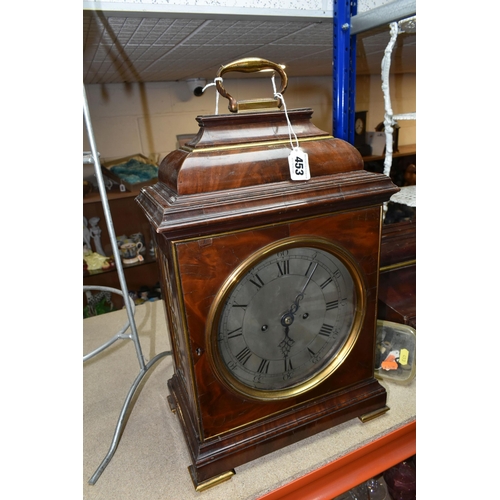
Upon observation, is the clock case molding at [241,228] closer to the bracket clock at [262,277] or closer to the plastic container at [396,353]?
the bracket clock at [262,277]

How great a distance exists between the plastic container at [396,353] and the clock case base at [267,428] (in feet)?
0.36

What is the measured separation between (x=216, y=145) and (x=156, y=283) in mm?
2121

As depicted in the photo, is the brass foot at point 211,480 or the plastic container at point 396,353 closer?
the brass foot at point 211,480

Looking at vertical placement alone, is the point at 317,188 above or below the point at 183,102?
below

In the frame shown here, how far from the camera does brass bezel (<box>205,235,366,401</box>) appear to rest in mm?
717

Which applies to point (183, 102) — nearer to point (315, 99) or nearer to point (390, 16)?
point (315, 99)

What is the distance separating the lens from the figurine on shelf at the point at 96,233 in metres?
2.40

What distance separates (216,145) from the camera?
28.1 inches

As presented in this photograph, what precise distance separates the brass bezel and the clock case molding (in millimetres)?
11

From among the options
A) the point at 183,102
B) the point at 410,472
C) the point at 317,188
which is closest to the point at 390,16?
the point at 317,188

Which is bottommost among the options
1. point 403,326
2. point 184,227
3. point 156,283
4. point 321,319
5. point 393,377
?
point 156,283

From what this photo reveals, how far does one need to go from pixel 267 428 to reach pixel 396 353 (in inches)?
17.6

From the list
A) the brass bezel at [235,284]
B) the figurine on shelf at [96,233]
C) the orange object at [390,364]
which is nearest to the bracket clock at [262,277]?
the brass bezel at [235,284]

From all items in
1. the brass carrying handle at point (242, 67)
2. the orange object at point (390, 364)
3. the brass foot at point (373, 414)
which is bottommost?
the brass foot at point (373, 414)
